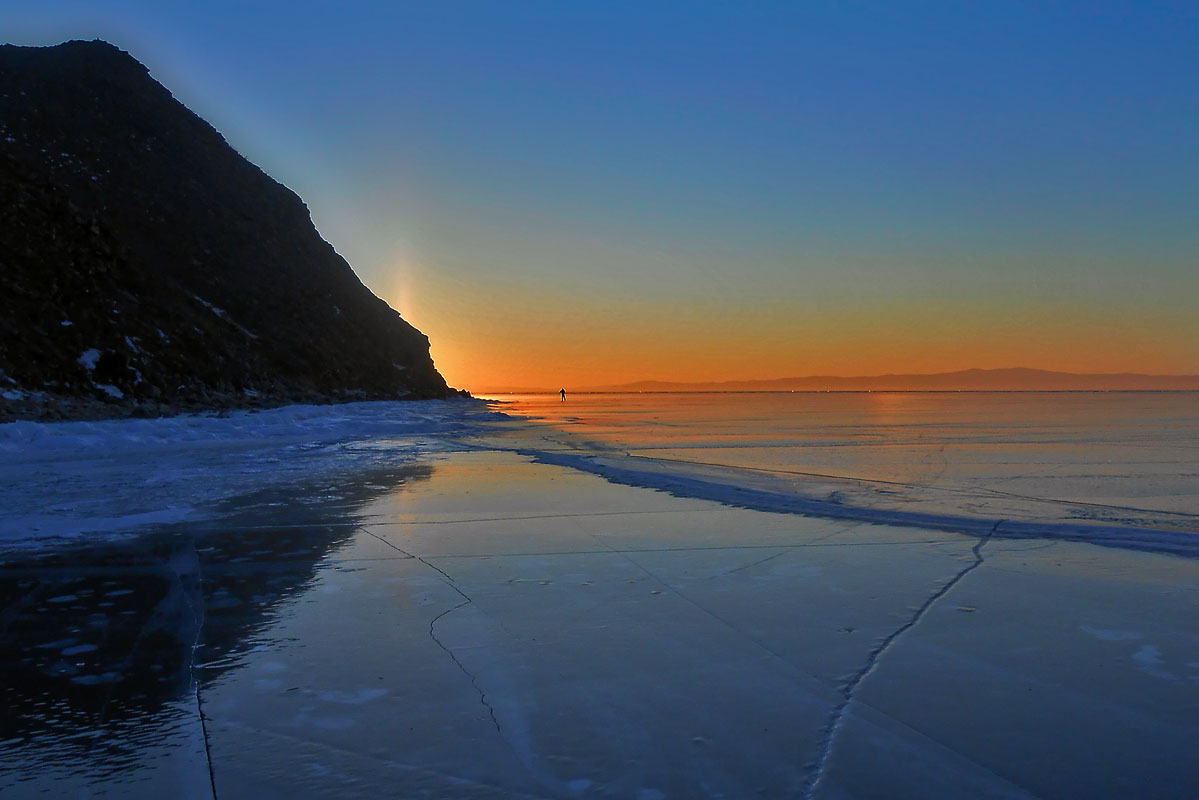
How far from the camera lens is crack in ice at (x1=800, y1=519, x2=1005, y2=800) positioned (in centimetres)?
276

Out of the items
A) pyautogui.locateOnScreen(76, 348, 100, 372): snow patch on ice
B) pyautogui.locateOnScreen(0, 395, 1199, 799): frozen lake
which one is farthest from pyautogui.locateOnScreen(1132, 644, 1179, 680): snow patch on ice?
pyautogui.locateOnScreen(76, 348, 100, 372): snow patch on ice

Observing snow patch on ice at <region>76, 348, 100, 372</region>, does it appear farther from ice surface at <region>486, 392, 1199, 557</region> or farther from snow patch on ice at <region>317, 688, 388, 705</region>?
snow patch on ice at <region>317, 688, 388, 705</region>

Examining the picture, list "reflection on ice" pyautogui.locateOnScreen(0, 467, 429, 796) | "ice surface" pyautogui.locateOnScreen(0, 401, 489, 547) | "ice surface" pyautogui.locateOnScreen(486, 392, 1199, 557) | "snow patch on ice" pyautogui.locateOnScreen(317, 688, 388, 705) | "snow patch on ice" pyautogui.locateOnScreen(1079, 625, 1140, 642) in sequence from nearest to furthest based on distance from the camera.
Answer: "reflection on ice" pyautogui.locateOnScreen(0, 467, 429, 796) < "snow patch on ice" pyautogui.locateOnScreen(317, 688, 388, 705) < "snow patch on ice" pyautogui.locateOnScreen(1079, 625, 1140, 642) < "ice surface" pyautogui.locateOnScreen(486, 392, 1199, 557) < "ice surface" pyautogui.locateOnScreen(0, 401, 489, 547)

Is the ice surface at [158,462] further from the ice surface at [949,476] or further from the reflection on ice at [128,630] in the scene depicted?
the ice surface at [949,476]

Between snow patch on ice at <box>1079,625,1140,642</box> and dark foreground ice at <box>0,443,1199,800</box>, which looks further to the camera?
snow patch on ice at <box>1079,625,1140,642</box>

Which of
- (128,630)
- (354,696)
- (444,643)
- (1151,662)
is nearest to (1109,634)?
(1151,662)

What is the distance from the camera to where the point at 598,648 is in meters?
4.21

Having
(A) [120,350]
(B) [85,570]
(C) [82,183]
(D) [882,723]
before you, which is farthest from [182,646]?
(C) [82,183]

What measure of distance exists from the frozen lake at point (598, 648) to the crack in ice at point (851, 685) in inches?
0.7

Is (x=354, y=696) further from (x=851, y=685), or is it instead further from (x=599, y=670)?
(x=851, y=685)

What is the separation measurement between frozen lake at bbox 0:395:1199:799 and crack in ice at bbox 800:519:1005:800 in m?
0.02

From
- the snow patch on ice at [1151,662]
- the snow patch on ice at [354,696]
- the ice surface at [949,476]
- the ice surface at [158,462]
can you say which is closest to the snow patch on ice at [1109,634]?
the snow patch on ice at [1151,662]

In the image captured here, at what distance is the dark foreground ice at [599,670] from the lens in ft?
9.25

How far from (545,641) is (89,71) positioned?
73.9 meters
